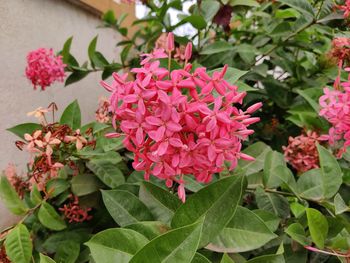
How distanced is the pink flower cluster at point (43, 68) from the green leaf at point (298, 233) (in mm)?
784

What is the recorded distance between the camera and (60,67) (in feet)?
3.56

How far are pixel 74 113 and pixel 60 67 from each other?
29 centimetres

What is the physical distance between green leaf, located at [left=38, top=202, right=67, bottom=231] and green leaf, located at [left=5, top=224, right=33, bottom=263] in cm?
8

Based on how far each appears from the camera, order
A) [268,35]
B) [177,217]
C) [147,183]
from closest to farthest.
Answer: [177,217], [147,183], [268,35]

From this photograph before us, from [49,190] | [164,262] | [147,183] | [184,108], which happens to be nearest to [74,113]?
[49,190]

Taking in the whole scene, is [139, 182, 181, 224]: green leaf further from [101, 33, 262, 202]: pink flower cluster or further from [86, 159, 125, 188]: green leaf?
[86, 159, 125, 188]: green leaf

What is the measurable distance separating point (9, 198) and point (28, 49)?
0.60 meters

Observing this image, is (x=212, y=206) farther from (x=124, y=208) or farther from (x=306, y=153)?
(x=306, y=153)

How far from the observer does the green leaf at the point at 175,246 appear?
1.38ft

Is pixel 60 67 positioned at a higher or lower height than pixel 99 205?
higher

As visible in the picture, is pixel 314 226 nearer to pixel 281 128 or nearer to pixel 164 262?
pixel 164 262

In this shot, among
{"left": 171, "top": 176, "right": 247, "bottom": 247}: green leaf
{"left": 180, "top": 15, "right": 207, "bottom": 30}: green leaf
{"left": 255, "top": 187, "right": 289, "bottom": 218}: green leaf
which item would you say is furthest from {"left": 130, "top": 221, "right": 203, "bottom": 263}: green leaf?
{"left": 180, "top": 15, "right": 207, "bottom": 30}: green leaf

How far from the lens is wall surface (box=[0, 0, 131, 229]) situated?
104 cm

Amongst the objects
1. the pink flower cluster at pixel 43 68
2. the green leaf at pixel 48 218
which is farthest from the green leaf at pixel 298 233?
the pink flower cluster at pixel 43 68
